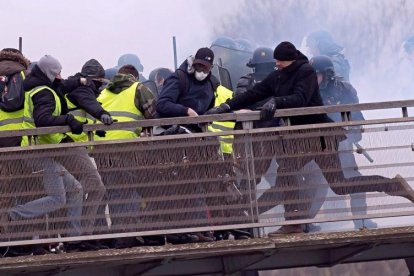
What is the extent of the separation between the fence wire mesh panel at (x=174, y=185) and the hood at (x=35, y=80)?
1.94 feet

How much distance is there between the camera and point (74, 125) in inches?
476

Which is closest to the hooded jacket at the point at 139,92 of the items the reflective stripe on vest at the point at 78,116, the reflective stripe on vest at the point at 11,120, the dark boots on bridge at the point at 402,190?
the reflective stripe on vest at the point at 78,116

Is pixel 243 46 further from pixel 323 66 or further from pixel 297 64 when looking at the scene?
pixel 297 64

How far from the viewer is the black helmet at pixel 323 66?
1464cm

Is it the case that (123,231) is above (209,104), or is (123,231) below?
below

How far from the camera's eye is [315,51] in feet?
58.3

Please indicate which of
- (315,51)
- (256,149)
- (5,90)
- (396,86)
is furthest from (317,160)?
(396,86)

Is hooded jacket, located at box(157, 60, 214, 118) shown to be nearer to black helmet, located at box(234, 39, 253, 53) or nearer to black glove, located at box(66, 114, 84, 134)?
black glove, located at box(66, 114, 84, 134)

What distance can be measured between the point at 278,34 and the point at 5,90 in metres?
15.3

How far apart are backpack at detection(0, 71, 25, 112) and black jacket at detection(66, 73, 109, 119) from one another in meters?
0.42

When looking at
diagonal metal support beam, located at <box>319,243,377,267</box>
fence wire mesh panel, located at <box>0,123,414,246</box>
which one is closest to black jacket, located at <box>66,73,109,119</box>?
fence wire mesh panel, located at <box>0,123,414,246</box>

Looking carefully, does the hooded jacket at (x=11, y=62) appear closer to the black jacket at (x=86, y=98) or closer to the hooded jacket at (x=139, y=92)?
the black jacket at (x=86, y=98)

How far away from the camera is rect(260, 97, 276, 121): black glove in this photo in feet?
39.9

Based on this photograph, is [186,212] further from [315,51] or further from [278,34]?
[278,34]
